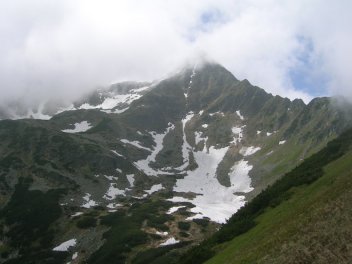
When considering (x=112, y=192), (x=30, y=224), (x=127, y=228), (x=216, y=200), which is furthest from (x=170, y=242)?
(x=216, y=200)

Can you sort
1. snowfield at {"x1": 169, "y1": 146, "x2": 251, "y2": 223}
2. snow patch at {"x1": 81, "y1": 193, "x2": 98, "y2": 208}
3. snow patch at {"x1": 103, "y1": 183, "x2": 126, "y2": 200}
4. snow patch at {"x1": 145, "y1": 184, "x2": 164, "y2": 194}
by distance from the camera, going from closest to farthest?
snowfield at {"x1": 169, "y1": 146, "x2": 251, "y2": 223} → snow patch at {"x1": 81, "y1": 193, "x2": 98, "y2": 208} → snow patch at {"x1": 103, "y1": 183, "x2": 126, "y2": 200} → snow patch at {"x1": 145, "y1": 184, "x2": 164, "y2": 194}

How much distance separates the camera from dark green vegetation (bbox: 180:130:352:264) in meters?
28.7

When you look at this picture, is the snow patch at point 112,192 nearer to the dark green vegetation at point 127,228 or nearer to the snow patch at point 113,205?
the snow patch at point 113,205

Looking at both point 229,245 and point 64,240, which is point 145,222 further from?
point 229,245

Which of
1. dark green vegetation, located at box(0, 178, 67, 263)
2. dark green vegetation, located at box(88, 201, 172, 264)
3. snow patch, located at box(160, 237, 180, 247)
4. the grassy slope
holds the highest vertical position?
dark green vegetation, located at box(0, 178, 67, 263)

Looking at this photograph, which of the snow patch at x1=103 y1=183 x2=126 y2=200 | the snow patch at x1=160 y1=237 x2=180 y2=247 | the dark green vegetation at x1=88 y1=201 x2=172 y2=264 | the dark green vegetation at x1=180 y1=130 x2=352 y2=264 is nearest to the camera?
the dark green vegetation at x1=180 y1=130 x2=352 y2=264

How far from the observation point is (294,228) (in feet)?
117

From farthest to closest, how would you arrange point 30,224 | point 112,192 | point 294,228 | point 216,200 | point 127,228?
point 216,200
point 112,192
point 30,224
point 127,228
point 294,228

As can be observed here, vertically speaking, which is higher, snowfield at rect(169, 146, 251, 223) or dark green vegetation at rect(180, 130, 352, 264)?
snowfield at rect(169, 146, 251, 223)

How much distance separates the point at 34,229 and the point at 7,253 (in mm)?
13332

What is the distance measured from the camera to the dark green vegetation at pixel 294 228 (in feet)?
94.0

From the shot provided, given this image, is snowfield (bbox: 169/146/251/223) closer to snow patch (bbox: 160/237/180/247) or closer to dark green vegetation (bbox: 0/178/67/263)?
snow patch (bbox: 160/237/180/247)

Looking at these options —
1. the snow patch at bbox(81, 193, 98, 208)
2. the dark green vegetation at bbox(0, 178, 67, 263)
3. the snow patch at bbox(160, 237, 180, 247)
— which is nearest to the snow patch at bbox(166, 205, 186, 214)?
the snow patch at bbox(81, 193, 98, 208)

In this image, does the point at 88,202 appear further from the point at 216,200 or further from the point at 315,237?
the point at 315,237
